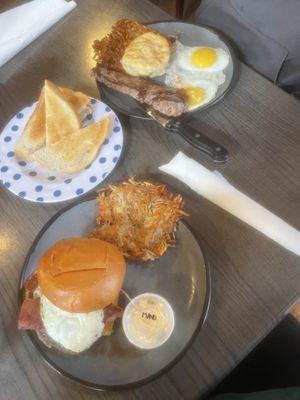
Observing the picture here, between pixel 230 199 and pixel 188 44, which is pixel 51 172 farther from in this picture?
pixel 188 44

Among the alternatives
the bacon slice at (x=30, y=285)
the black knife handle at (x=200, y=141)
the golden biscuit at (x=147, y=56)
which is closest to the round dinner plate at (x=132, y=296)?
the bacon slice at (x=30, y=285)

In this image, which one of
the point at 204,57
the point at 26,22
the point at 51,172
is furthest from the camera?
the point at 26,22

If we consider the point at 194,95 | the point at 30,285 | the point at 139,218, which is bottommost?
the point at 30,285

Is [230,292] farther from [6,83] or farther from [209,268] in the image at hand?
[6,83]

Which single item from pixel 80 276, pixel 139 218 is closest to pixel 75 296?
pixel 80 276

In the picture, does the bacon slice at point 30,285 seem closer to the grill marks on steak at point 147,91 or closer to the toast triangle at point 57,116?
the toast triangle at point 57,116

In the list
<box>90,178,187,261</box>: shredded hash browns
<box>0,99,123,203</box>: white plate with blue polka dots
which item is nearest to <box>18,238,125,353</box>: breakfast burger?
<box>90,178,187,261</box>: shredded hash browns

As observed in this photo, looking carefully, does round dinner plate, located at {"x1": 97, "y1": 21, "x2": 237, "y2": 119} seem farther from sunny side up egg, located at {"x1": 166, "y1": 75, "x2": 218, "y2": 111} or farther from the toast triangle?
the toast triangle
